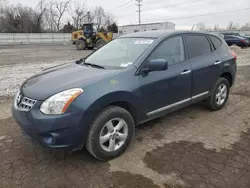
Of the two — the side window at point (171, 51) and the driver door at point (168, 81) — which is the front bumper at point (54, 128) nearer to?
the driver door at point (168, 81)

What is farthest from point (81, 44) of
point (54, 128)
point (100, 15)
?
point (100, 15)

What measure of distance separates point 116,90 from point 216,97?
2639mm

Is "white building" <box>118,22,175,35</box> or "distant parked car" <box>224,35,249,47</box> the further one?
"white building" <box>118,22,175,35</box>

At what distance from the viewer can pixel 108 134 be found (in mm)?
2881

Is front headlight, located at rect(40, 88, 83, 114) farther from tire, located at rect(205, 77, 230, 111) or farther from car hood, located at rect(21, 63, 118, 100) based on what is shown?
tire, located at rect(205, 77, 230, 111)

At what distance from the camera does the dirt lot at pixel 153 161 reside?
8.45 feet

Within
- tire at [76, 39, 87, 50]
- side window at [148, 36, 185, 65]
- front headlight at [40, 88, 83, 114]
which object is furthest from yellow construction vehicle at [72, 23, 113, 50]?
front headlight at [40, 88, 83, 114]

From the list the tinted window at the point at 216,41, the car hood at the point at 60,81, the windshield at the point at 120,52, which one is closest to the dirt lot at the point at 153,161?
the car hood at the point at 60,81

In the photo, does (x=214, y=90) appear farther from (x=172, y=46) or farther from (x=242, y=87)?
(x=242, y=87)

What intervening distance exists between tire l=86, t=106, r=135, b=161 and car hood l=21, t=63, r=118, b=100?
458 mm

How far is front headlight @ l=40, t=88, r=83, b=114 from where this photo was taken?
251 cm

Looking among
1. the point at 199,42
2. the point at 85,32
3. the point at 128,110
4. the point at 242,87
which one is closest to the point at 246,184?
the point at 128,110

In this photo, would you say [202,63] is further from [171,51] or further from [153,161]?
[153,161]

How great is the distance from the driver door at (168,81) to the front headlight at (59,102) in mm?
1007
